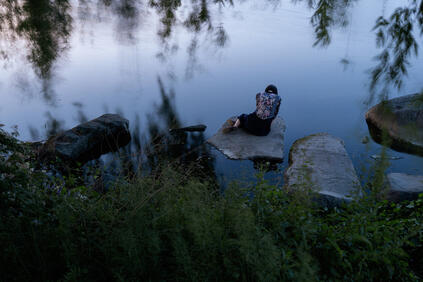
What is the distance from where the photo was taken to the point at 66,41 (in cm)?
426

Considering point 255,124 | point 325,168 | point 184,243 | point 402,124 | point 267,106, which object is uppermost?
point 184,243

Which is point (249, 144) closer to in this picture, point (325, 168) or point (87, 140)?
point (325, 168)

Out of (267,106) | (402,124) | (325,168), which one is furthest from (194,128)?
(402,124)

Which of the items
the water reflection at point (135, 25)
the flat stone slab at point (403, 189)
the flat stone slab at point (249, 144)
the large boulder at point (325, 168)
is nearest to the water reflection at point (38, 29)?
the water reflection at point (135, 25)

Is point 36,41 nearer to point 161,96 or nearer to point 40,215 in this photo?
point 40,215

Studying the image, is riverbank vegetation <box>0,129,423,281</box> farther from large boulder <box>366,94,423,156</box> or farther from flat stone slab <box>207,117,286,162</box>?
large boulder <box>366,94,423,156</box>

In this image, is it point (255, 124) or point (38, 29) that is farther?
point (255, 124)

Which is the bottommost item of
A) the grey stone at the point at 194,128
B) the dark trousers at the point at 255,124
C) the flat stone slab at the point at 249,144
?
the flat stone slab at the point at 249,144

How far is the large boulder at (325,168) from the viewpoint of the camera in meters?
3.53

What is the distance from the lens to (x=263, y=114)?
21.9ft

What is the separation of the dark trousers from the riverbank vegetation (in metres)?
4.63

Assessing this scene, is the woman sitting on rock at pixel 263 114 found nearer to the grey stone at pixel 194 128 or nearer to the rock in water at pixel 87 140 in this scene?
the grey stone at pixel 194 128

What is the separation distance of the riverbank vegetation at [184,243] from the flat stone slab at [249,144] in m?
3.70

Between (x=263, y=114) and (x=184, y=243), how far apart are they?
554 cm
